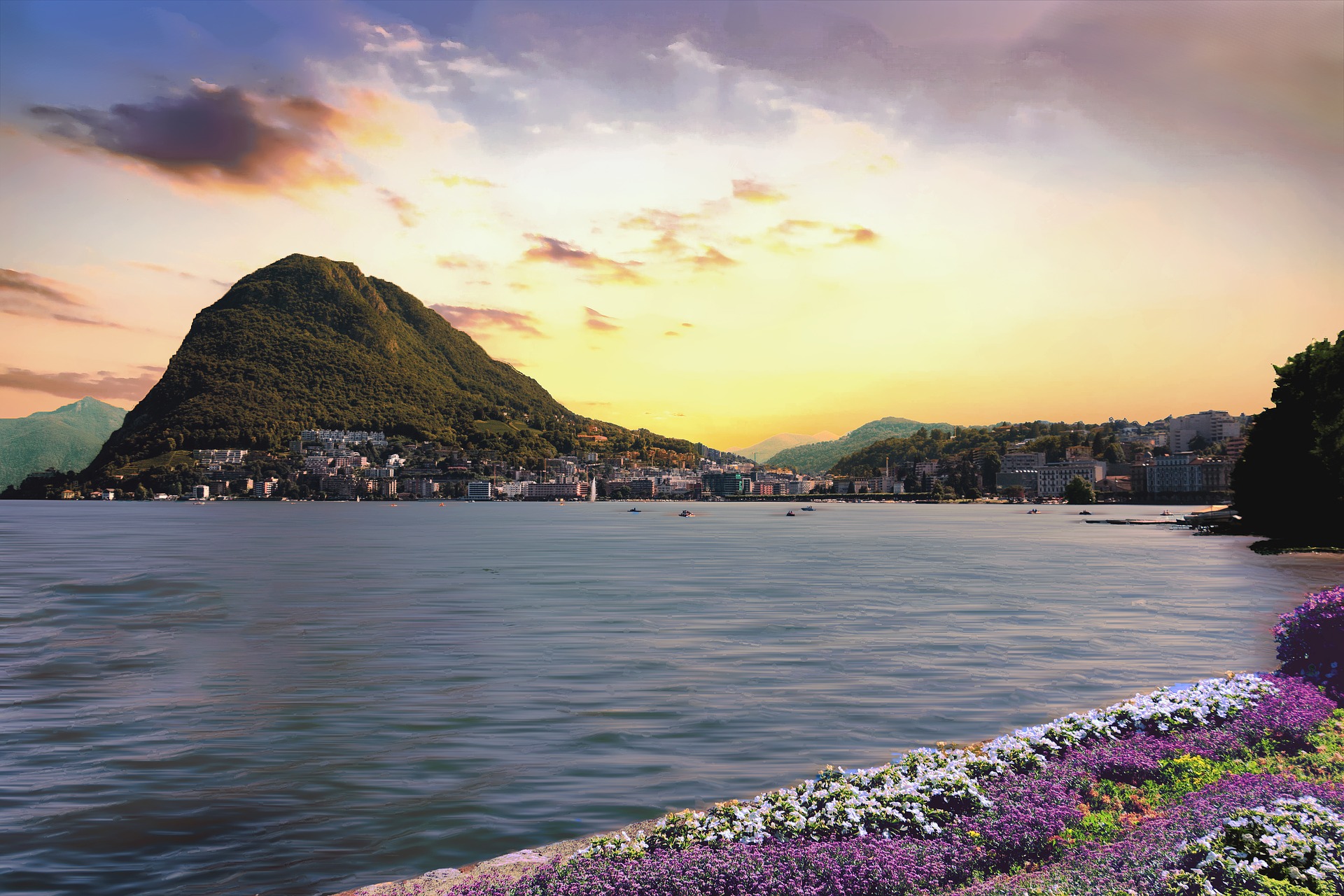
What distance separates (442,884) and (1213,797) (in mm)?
6925

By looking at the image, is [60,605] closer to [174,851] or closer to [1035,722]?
[174,851]

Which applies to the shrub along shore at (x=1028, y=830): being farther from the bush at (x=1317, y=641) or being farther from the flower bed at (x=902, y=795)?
the bush at (x=1317, y=641)

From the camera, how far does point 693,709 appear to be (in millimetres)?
14625

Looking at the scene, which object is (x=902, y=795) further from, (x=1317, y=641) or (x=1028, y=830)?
(x=1317, y=641)

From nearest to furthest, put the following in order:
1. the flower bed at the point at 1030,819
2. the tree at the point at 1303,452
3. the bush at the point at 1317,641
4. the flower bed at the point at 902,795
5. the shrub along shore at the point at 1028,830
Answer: the shrub along shore at the point at 1028,830 < the flower bed at the point at 1030,819 < the flower bed at the point at 902,795 < the bush at the point at 1317,641 < the tree at the point at 1303,452

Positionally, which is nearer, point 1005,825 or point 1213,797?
point 1005,825

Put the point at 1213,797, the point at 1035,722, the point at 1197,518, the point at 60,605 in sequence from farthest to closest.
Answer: the point at 1197,518
the point at 60,605
the point at 1035,722
the point at 1213,797

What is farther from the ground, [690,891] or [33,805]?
[690,891]

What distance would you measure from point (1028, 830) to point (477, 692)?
10858 mm

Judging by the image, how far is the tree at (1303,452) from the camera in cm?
4953

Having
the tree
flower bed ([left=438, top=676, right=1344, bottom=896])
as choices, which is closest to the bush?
flower bed ([left=438, top=676, right=1344, bottom=896])

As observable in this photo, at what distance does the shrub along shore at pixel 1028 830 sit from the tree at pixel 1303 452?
45077mm

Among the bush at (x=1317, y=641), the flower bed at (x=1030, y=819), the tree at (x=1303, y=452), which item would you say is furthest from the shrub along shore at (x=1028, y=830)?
the tree at (x=1303, y=452)

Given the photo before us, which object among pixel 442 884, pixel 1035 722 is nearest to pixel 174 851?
pixel 442 884
